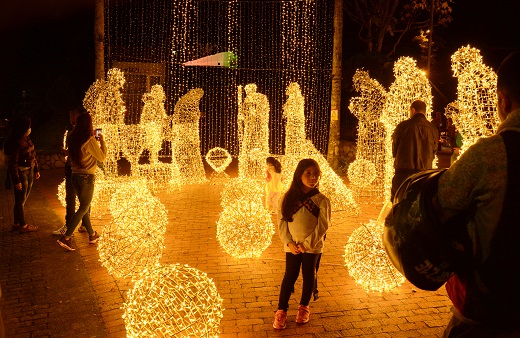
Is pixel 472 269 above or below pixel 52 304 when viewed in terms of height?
above

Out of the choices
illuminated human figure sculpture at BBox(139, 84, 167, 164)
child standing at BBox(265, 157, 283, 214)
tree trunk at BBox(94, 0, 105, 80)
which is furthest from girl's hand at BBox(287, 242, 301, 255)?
tree trunk at BBox(94, 0, 105, 80)

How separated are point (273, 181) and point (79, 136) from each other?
331 cm

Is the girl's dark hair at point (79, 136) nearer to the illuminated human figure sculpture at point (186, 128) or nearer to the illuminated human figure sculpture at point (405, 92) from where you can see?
the illuminated human figure sculpture at point (186, 128)

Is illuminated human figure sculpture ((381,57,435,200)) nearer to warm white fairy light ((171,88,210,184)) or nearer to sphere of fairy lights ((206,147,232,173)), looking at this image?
sphere of fairy lights ((206,147,232,173))

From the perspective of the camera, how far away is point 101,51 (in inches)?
409

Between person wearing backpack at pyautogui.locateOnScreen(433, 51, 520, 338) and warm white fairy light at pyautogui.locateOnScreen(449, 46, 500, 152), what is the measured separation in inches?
182

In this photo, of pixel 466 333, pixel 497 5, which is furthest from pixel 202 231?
pixel 497 5

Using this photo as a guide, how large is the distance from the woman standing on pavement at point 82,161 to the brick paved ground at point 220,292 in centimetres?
47

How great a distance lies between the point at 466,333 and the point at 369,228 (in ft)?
11.8

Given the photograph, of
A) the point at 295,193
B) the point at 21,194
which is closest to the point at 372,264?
the point at 295,193

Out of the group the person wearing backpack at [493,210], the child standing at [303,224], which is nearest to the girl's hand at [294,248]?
the child standing at [303,224]

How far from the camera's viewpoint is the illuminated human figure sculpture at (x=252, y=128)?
11.0 meters

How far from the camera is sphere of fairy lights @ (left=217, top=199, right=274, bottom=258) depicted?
6.04 m

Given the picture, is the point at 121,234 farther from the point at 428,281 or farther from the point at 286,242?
the point at 428,281
